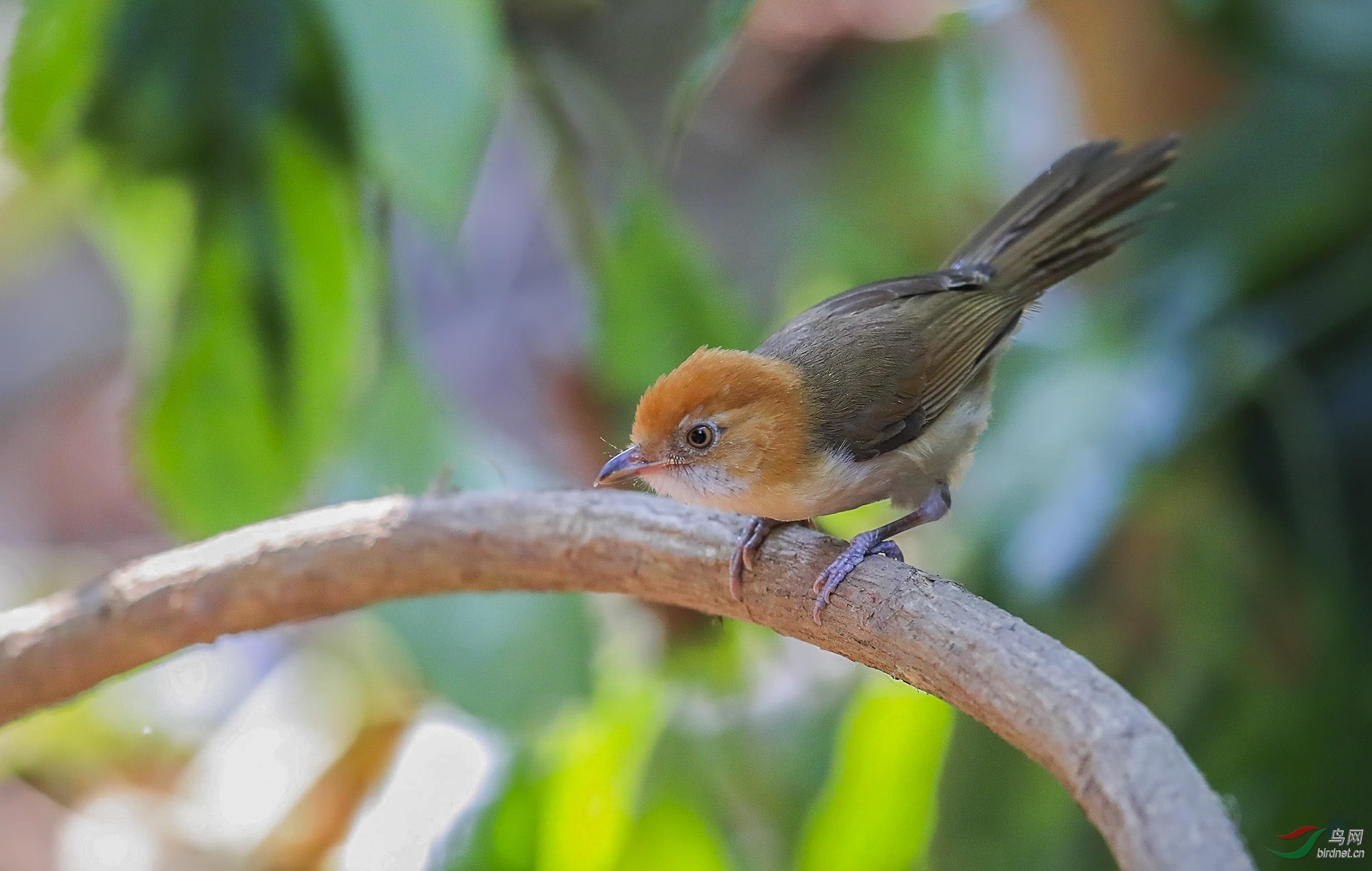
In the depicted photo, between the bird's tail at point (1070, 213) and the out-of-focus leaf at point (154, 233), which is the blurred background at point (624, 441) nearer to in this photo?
the out-of-focus leaf at point (154, 233)

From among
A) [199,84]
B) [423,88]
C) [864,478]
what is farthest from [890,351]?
[199,84]

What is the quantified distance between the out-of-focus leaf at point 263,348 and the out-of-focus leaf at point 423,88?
0.49 meters

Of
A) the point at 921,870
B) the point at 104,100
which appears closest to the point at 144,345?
the point at 104,100

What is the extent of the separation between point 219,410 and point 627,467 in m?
1.72

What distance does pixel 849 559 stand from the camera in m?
1.82

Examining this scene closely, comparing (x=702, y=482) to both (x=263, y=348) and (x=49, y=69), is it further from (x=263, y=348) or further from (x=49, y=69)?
(x=49, y=69)

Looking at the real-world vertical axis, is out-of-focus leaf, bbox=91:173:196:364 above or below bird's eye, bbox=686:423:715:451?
above

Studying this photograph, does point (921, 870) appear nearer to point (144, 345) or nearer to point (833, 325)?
point (833, 325)

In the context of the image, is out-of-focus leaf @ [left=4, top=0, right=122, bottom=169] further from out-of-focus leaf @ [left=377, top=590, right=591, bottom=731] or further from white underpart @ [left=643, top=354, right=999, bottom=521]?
white underpart @ [left=643, top=354, right=999, bottom=521]

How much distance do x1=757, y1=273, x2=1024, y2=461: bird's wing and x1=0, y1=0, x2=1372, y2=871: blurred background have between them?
494mm

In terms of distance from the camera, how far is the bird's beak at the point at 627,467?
1855 millimetres

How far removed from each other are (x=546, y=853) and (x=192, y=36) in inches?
93.0

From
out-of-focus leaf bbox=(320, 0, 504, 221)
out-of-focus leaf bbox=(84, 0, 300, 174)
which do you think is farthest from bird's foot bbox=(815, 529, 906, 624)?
out-of-focus leaf bbox=(84, 0, 300, 174)

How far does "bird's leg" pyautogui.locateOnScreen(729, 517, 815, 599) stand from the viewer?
6.24ft
